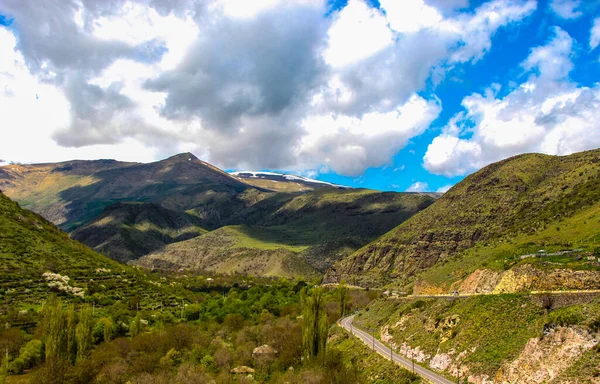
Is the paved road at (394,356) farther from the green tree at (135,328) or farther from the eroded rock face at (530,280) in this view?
the green tree at (135,328)

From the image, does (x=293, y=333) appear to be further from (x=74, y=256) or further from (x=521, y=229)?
(x=74, y=256)

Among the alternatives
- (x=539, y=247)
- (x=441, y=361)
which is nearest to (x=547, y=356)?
(x=441, y=361)

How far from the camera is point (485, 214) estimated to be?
145250 mm

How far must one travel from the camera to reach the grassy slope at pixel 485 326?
3206 cm

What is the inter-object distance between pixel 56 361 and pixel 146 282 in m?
95.2

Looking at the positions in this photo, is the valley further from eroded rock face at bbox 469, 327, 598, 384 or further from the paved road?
the paved road

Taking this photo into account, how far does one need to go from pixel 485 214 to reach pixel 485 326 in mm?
114636

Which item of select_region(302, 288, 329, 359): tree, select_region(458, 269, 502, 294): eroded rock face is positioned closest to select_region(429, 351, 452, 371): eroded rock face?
select_region(302, 288, 329, 359): tree

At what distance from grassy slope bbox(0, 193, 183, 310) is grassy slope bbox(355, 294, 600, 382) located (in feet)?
301

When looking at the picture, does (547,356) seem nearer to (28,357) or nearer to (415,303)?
(415,303)

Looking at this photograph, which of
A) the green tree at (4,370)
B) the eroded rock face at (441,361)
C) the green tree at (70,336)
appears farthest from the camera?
the green tree at (70,336)

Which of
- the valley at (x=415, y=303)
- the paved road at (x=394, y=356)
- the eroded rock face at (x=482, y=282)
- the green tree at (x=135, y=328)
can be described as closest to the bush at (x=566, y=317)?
the valley at (x=415, y=303)

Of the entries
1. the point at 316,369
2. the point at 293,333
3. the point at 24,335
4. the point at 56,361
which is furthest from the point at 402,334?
the point at 24,335

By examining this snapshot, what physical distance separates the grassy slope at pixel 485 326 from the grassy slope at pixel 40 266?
91.7 meters
